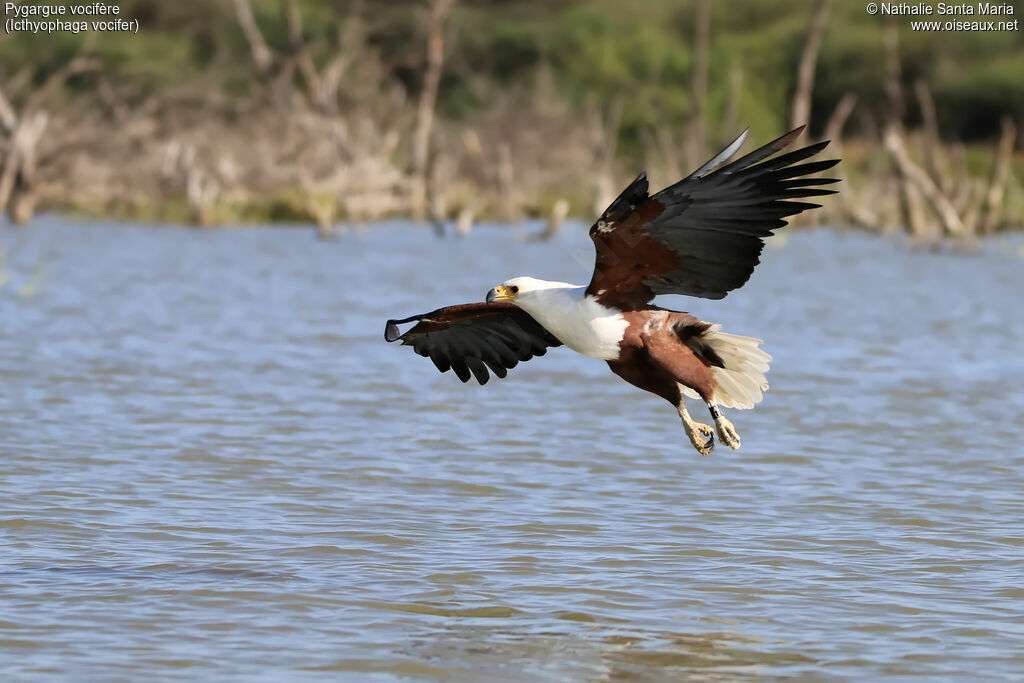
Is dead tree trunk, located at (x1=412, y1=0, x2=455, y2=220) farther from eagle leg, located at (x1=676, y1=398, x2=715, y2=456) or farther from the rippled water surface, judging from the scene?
eagle leg, located at (x1=676, y1=398, x2=715, y2=456)

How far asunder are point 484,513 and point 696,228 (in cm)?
210

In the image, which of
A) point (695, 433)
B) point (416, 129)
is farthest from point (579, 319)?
point (416, 129)

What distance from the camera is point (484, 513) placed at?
770cm

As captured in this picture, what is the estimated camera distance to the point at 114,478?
8.20 metres

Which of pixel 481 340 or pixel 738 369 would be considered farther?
pixel 481 340

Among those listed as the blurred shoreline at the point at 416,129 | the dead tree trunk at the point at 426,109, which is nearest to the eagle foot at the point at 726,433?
the blurred shoreline at the point at 416,129

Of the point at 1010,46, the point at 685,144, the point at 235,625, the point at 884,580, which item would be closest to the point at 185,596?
the point at 235,625

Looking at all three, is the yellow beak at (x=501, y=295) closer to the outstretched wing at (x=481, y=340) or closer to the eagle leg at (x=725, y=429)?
the outstretched wing at (x=481, y=340)

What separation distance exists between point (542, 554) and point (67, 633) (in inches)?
83.5

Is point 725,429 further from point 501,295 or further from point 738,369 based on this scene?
point 501,295

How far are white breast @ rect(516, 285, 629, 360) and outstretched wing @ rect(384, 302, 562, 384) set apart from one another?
0.83 metres

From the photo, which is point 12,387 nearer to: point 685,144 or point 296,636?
point 296,636

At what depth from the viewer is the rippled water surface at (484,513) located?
5539 millimetres

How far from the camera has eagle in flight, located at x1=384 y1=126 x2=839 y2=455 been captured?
608 centimetres
